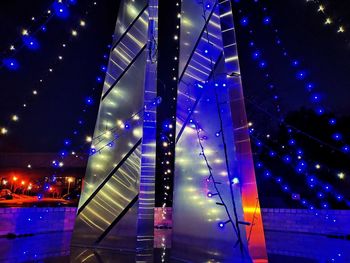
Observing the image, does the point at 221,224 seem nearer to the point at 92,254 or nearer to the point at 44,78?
the point at 92,254

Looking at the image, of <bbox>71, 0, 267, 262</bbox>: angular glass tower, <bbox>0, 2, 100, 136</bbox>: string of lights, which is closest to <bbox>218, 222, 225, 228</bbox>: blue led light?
<bbox>71, 0, 267, 262</bbox>: angular glass tower

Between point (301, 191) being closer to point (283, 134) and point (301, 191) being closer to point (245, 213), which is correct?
point (283, 134)

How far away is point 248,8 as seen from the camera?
19.4 feet

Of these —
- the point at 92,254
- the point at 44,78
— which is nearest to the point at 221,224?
the point at 92,254

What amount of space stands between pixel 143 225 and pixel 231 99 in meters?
2.22

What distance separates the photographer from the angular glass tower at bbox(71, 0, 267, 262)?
148 inches

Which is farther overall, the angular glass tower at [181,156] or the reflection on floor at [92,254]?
the angular glass tower at [181,156]

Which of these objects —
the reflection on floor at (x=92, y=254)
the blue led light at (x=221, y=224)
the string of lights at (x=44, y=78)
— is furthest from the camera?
the string of lights at (x=44, y=78)

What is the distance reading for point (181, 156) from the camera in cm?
443

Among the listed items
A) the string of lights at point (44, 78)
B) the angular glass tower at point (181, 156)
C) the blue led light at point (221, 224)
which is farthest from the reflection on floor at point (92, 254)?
the string of lights at point (44, 78)

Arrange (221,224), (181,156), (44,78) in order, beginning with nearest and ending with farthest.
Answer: (221,224)
(181,156)
(44,78)

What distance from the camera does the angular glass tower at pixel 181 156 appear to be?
3766 mm

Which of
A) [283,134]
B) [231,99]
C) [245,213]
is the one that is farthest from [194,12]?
[283,134]

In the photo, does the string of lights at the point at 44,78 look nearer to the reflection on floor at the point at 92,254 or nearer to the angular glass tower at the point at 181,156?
the angular glass tower at the point at 181,156
